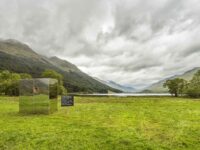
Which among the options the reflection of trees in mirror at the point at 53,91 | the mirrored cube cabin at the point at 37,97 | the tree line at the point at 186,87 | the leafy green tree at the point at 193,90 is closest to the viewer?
the mirrored cube cabin at the point at 37,97

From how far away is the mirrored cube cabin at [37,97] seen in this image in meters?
30.1

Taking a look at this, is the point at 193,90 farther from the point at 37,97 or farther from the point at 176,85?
the point at 37,97

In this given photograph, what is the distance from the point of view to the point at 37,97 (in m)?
31.0

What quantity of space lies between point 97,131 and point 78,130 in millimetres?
1491

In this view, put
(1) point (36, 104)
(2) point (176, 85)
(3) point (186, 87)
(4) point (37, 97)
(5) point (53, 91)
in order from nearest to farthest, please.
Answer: (1) point (36, 104) < (4) point (37, 97) < (5) point (53, 91) < (3) point (186, 87) < (2) point (176, 85)

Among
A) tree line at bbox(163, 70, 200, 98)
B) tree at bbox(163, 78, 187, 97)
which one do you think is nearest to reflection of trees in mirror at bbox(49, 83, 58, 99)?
tree line at bbox(163, 70, 200, 98)

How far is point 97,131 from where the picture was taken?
724 inches

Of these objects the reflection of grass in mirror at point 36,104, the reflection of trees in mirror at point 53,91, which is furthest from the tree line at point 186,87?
the reflection of grass in mirror at point 36,104

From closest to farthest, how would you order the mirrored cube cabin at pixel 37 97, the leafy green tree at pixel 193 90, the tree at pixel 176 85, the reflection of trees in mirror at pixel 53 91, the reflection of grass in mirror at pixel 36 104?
the reflection of grass in mirror at pixel 36 104 → the mirrored cube cabin at pixel 37 97 → the reflection of trees in mirror at pixel 53 91 → the leafy green tree at pixel 193 90 → the tree at pixel 176 85

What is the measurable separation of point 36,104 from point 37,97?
1048mm

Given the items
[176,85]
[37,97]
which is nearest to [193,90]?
[176,85]

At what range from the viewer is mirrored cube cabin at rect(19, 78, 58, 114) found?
30125mm

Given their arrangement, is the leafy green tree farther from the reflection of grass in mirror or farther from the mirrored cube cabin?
the reflection of grass in mirror

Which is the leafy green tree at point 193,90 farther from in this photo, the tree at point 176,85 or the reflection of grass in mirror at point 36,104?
the reflection of grass in mirror at point 36,104
